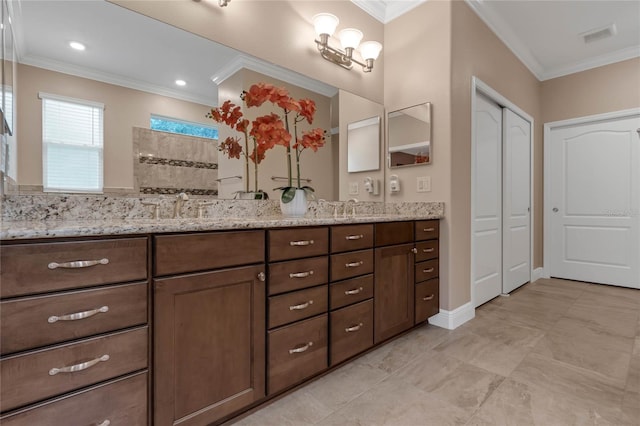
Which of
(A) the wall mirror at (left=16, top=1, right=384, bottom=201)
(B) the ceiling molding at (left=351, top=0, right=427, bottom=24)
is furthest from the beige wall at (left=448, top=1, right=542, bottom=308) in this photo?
(A) the wall mirror at (left=16, top=1, right=384, bottom=201)

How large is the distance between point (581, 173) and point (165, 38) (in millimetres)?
4586

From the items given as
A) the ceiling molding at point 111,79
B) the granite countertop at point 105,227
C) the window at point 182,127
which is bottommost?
the granite countertop at point 105,227

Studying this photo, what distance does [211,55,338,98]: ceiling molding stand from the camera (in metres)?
1.80

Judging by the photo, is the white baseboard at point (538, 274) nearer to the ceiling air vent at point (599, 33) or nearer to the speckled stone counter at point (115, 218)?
the ceiling air vent at point (599, 33)

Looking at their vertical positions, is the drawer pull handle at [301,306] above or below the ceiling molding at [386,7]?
below

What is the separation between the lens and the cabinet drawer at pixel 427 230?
88.0 inches

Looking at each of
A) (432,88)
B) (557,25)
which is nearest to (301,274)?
(432,88)

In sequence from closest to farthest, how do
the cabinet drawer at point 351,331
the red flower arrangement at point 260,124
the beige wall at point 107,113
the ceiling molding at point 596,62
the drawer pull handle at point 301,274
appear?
the beige wall at point 107,113 < the drawer pull handle at point 301,274 < the cabinet drawer at point 351,331 < the red flower arrangement at point 260,124 < the ceiling molding at point 596,62

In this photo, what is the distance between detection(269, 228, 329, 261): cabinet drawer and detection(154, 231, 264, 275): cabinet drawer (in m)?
0.07

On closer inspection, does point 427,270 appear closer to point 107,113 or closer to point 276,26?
point 276,26

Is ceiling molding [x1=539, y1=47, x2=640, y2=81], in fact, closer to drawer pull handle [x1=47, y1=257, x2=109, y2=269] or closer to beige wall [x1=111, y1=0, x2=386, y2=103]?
beige wall [x1=111, y1=0, x2=386, y2=103]

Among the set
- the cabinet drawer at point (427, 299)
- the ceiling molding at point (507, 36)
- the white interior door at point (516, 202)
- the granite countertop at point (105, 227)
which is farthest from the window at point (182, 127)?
the white interior door at point (516, 202)

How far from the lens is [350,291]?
5.65 ft

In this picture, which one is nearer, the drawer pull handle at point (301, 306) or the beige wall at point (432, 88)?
the drawer pull handle at point (301, 306)
